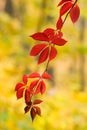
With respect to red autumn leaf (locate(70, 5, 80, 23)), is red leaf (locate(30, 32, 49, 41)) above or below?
below

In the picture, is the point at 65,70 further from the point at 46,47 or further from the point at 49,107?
the point at 46,47

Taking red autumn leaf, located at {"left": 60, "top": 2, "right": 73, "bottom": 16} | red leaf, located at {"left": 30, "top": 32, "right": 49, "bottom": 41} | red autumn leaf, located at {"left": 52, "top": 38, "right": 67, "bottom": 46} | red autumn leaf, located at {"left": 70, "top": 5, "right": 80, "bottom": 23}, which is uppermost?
red autumn leaf, located at {"left": 60, "top": 2, "right": 73, "bottom": 16}

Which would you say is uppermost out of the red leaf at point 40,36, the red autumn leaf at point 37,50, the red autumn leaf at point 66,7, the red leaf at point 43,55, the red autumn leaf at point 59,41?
the red autumn leaf at point 66,7

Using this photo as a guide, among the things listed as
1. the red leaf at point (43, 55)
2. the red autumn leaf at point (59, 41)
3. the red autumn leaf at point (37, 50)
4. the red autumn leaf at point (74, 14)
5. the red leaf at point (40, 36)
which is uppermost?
the red autumn leaf at point (74, 14)

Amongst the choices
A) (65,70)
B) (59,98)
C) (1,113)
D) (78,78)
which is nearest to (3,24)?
(59,98)

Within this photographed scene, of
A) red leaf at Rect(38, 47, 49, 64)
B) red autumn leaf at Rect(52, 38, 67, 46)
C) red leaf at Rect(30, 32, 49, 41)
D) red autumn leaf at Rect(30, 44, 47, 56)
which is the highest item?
red leaf at Rect(30, 32, 49, 41)

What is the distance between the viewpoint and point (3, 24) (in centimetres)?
318

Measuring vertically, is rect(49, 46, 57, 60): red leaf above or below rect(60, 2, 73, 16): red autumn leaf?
below

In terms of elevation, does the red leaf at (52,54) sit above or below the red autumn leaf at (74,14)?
below

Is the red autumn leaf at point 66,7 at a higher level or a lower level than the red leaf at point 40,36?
higher

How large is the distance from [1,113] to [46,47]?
3.53 feet

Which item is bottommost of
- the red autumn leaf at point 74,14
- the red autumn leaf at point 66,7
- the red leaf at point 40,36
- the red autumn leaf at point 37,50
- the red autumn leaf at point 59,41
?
the red autumn leaf at point 37,50

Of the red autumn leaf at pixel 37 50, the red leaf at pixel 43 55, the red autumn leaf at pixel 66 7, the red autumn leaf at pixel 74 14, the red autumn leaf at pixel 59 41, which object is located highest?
the red autumn leaf at pixel 66 7

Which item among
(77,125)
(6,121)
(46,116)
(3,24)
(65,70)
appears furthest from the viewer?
(65,70)
